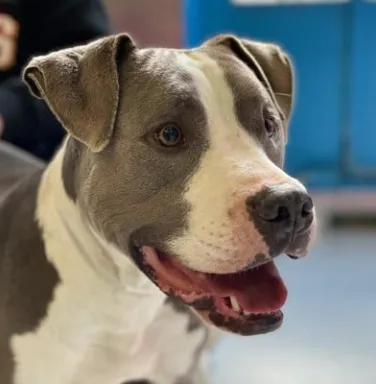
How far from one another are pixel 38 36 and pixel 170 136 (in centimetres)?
112

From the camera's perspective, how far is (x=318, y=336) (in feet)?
6.91

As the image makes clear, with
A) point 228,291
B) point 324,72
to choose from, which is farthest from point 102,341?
point 324,72

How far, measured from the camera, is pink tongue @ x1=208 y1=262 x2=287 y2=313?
1.18 m

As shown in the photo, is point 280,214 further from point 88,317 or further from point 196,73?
point 88,317

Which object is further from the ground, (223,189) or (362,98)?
(223,189)

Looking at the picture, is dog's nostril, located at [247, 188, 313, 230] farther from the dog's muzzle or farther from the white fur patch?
the white fur patch

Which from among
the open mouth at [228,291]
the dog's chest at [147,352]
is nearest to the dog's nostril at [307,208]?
the open mouth at [228,291]

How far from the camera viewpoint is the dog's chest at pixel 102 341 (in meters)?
1.36

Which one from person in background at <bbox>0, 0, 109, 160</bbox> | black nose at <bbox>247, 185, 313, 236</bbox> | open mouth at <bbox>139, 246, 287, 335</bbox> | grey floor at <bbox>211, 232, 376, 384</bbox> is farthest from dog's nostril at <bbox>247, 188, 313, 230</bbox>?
person in background at <bbox>0, 0, 109, 160</bbox>

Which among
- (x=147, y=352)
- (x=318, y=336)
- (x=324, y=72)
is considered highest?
(x=147, y=352)

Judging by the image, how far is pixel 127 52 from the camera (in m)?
1.25

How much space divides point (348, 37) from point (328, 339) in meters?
1.17

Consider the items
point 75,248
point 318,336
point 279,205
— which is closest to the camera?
point 279,205

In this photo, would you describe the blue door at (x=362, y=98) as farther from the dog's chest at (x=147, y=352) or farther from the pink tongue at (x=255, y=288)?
the pink tongue at (x=255, y=288)
